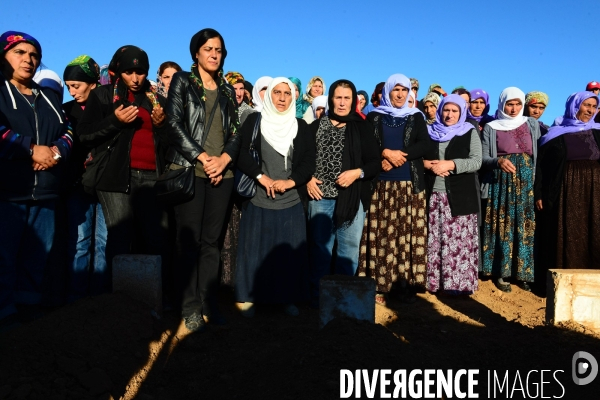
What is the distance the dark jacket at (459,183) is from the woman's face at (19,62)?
3.65 meters

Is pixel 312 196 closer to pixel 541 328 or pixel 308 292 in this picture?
pixel 308 292

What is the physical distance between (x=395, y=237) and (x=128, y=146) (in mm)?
2656

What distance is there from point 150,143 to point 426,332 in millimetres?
2744

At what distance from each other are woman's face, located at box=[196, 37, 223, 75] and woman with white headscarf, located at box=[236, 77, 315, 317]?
2.09 ft

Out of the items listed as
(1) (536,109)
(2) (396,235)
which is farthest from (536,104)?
(2) (396,235)

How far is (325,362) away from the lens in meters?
2.75

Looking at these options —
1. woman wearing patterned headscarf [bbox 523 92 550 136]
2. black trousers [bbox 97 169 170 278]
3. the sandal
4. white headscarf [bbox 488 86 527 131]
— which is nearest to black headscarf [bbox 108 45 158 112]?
black trousers [bbox 97 169 170 278]

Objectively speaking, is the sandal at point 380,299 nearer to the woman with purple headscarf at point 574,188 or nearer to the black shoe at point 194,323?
the black shoe at point 194,323

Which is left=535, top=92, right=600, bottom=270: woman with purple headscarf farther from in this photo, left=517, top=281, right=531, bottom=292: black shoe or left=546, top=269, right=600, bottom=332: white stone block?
left=546, top=269, right=600, bottom=332: white stone block

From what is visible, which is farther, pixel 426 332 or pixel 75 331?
pixel 426 332

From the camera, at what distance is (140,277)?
12.8 ft

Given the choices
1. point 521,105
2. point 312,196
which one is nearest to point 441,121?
point 521,105

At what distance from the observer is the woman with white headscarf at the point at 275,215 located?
4.40 meters

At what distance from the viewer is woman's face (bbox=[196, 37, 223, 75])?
3871 mm
